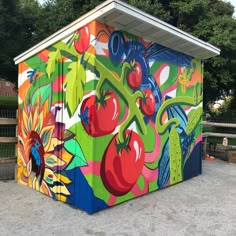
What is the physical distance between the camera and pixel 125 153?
14.4 feet

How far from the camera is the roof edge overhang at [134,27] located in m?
3.76

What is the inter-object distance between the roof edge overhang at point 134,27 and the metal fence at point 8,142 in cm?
122

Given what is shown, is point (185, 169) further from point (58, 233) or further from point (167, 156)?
point (58, 233)

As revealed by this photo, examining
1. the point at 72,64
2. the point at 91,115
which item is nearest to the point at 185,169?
the point at 91,115

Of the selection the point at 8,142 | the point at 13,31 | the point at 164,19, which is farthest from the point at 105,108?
the point at 13,31

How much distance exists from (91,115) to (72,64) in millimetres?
913

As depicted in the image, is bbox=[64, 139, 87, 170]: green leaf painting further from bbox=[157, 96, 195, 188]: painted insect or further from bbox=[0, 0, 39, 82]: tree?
bbox=[0, 0, 39, 82]: tree

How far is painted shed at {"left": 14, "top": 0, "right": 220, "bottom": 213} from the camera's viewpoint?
3.96m

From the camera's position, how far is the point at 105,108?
4.04 meters

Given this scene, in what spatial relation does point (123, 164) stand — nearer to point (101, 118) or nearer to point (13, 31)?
point (101, 118)

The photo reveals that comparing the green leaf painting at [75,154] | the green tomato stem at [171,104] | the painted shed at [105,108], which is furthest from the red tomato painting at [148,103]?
the green leaf painting at [75,154]

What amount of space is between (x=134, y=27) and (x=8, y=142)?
11.1 feet

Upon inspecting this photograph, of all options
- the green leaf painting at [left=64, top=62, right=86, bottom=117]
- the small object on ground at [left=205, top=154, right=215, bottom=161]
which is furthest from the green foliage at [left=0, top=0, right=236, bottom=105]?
the green leaf painting at [left=64, top=62, right=86, bottom=117]

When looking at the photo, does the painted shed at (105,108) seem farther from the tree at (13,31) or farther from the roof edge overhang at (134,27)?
the tree at (13,31)
